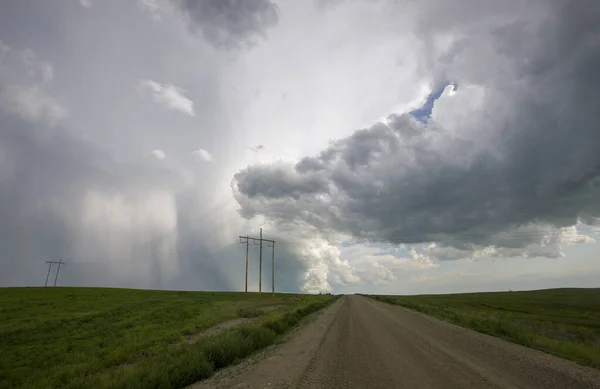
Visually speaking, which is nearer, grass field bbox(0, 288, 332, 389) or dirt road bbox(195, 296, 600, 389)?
dirt road bbox(195, 296, 600, 389)

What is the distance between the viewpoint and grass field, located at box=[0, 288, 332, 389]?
10.7 meters

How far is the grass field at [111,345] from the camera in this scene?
1070 centimetres

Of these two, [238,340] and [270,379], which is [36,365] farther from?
[270,379]

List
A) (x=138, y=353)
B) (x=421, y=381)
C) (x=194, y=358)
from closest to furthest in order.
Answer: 1. (x=421, y=381)
2. (x=194, y=358)
3. (x=138, y=353)

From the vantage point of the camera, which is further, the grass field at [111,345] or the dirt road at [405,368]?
the grass field at [111,345]

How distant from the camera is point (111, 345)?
72.1 ft

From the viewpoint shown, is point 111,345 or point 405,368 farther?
point 111,345

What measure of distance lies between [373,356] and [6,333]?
29.2 m

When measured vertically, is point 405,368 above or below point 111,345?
above

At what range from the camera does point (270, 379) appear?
934cm

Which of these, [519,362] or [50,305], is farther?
[50,305]

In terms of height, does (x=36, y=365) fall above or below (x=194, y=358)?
below

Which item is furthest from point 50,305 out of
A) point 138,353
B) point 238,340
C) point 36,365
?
point 238,340

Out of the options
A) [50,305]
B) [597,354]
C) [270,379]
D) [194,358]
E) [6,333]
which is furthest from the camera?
[50,305]
